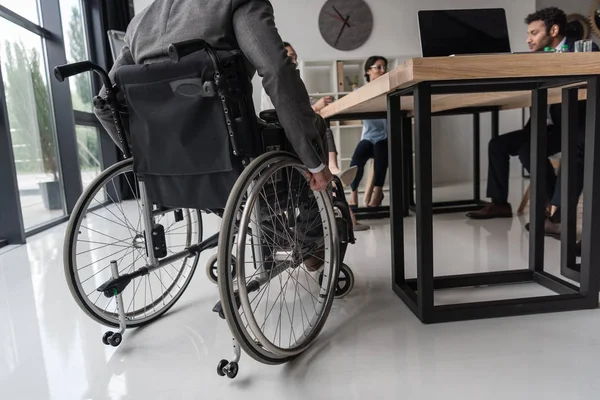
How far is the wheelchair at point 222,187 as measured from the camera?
90cm

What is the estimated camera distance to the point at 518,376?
923mm

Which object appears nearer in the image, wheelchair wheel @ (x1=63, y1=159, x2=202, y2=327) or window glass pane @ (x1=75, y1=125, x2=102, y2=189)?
wheelchair wheel @ (x1=63, y1=159, x2=202, y2=327)

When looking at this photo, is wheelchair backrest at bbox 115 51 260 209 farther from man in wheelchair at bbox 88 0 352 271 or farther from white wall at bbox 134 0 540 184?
white wall at bbox 134 0 540 184

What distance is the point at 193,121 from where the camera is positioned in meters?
0.98

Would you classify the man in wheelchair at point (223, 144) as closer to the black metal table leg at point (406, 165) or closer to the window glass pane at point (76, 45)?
the black metal table leg at point (406, 165)

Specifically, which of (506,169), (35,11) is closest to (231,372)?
(506,169)

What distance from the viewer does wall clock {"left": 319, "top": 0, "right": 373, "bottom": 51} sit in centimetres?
466

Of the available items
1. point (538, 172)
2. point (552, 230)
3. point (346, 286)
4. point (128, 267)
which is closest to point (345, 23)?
point (552, 230)

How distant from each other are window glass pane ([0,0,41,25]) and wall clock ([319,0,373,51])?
2.70 m

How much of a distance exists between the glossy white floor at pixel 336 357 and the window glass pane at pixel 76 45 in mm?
2973

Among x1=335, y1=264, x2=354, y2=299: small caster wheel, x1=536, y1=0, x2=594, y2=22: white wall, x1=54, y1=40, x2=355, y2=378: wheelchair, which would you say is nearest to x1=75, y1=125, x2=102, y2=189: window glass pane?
x1=54, y1=40, x2=355, y2=378: wheelchair

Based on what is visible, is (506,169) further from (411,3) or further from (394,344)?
→ (411,3)

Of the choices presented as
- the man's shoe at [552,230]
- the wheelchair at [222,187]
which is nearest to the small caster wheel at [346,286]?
the wheelchair at [222,187]

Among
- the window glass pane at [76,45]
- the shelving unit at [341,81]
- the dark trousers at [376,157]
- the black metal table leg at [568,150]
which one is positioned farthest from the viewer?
the shelving unit at [341,81]
